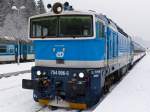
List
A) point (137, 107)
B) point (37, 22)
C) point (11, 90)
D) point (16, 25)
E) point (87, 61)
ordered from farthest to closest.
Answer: point (16, 25)
point (11, 90)
point (37, 22)
point (87, 61)
point (137, 107)

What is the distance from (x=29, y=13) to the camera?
73.4 m

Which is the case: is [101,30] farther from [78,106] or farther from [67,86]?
[78,106]

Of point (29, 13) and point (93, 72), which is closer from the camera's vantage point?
point (93, 72)

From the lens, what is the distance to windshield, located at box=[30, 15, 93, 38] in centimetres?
930

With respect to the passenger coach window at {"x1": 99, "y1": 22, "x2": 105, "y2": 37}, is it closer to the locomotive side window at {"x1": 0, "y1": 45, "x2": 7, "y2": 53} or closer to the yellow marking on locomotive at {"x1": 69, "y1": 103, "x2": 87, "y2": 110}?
the yellow marking on locomotive at {"x1": 69, "y1": 103, "x2": 87, "y2": 110}

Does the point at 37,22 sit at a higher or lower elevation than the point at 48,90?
higher

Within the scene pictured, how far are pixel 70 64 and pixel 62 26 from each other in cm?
115

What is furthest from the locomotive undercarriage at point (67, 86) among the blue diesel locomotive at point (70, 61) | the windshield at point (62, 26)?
the windshield at point (62, 26)

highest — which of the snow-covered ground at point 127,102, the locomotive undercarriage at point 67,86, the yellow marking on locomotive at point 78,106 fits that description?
the locomotive undercarriage at point 67,86

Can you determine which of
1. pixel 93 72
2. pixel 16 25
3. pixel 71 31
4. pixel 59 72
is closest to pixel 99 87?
pixel 93 72

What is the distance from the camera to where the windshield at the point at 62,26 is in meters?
9.30

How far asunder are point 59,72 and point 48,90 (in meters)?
0.61

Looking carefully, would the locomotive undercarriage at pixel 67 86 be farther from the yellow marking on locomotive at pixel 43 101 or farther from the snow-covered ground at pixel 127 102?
the snow-covered ground at pixel 127 102

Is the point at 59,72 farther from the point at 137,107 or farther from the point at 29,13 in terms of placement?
the point at 29,13
